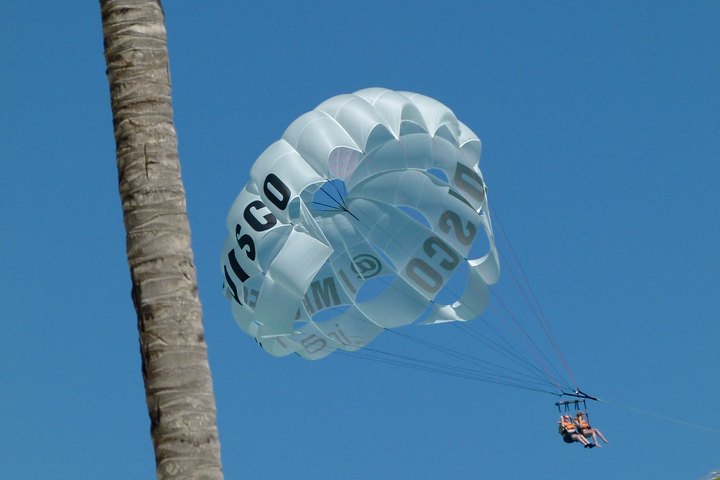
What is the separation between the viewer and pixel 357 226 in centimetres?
2617

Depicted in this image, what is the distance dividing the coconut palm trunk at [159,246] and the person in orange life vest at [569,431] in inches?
681

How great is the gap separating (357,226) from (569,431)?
5.77 m

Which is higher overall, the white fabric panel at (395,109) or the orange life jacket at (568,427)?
the white fabric panel at (395,109)

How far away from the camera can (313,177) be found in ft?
78.5

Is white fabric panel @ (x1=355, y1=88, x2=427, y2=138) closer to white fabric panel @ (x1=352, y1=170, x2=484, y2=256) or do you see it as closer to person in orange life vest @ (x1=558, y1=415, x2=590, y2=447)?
white fabric panel @ (x1=352, y1=170, x2=484, y2=256)

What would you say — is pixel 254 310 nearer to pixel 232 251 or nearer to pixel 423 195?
pixel 232 251

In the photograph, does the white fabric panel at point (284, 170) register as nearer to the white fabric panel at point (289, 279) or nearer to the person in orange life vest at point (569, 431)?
the white fabric panel at point (289, 279)

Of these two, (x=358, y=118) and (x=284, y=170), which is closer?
(x=284, y=170)

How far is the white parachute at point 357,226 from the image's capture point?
23859 mm

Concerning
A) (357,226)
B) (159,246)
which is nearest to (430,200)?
(357,226)

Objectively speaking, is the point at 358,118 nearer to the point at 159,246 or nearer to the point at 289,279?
the point at 289,279

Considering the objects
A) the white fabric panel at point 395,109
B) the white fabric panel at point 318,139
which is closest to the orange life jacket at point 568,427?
the white fabric panel at point 395,109

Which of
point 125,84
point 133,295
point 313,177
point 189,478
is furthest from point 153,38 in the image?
point 313,177

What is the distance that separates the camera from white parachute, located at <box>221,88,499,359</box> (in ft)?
78.3
